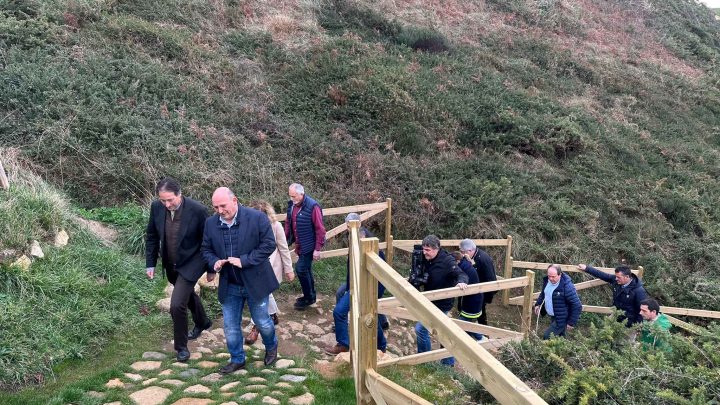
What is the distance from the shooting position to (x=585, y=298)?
9.91 m

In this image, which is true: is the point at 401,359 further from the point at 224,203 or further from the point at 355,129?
the point at 355,129

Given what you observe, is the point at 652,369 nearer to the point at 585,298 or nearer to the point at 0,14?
the point at 585,298

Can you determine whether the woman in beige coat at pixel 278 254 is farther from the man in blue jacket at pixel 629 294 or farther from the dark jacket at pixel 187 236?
the man in blue jacket at pixel 629 294

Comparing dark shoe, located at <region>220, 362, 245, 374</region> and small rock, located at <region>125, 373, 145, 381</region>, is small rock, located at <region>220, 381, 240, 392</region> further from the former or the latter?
small rock, located at <region>125, 373, 145, 381</region>

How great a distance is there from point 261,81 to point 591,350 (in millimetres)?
10283

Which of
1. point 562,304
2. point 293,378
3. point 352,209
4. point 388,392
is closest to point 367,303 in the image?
point 388,392

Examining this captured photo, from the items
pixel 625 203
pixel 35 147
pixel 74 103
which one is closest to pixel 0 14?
pixel 74 103

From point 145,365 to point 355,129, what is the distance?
771 centimetres

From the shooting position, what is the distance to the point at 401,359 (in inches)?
172

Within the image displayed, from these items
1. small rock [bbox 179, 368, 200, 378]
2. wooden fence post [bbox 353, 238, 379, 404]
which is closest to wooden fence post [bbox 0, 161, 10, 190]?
small rock [bbox 179, 368, 200, 378]

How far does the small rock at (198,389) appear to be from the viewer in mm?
4421

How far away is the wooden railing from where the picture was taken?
2.08m

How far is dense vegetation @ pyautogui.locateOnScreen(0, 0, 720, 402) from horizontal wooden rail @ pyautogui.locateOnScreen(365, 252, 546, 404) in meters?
4.41

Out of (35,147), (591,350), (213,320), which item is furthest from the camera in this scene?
(35,147)
